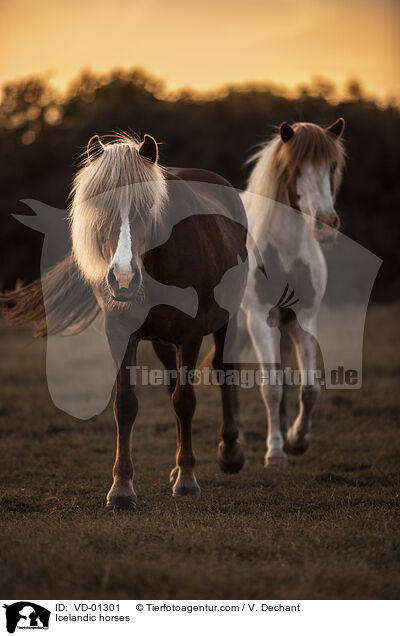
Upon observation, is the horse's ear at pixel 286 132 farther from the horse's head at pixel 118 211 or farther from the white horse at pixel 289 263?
the horse's head at pixel 118 211

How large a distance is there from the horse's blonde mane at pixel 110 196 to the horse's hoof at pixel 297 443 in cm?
281

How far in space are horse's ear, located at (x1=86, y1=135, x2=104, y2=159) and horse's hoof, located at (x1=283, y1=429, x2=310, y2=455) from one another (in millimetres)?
3242

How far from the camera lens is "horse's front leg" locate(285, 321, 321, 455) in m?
6.29

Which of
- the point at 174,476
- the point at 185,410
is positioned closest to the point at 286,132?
the point at 185,410

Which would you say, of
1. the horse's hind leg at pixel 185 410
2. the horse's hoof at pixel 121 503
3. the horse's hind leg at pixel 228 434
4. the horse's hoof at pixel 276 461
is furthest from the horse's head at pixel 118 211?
the horse's hoof at pixel 276 461

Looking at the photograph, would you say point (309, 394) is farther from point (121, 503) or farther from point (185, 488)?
point (121, 503)

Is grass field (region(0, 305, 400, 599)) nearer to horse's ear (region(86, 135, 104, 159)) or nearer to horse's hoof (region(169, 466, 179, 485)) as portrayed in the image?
horse's hoof (region(169, 466, 179, 485))

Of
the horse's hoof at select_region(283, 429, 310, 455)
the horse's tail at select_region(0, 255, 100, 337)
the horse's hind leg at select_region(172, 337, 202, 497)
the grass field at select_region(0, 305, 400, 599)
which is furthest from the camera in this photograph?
the horse's hoof at select_region(283, 429, 310, 455)

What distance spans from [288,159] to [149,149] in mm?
2248

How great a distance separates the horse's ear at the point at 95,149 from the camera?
4.27 metres

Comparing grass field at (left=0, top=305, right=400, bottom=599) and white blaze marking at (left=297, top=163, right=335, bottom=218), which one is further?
white blaze marking at (left=297, top=163, right=335, bottom=218)

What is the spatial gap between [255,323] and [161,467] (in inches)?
60.6

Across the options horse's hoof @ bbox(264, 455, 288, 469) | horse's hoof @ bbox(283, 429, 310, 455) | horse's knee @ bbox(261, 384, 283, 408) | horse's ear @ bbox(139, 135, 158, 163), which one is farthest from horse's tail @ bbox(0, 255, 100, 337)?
horse's hoof @ bbox(283, 429, 310, 455)
